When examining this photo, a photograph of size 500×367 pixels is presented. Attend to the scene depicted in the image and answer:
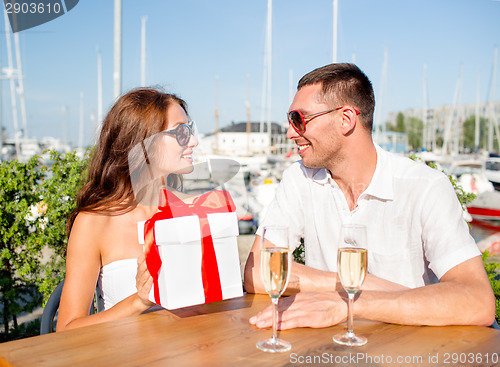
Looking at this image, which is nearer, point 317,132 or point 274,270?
point 274,270

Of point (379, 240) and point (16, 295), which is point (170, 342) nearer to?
point (379, 240)

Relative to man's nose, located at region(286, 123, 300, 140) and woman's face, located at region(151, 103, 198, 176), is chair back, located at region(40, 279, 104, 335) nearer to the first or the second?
woman's face, located at region(151, 103, 198, 176)

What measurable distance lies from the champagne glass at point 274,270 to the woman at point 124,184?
868mm

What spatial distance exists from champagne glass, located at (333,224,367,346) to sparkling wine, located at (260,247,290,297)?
191mm

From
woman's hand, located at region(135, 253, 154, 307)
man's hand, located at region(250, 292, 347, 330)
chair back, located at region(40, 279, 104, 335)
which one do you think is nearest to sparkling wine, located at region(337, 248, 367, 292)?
man's hand, located at region(250, 292, 347, 330)

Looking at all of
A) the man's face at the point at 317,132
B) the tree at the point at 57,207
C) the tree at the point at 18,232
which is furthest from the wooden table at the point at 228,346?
the tree at the point at 18,232

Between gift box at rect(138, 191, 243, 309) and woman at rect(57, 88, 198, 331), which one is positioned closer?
gift box at rect(138, 191, 243, 309)

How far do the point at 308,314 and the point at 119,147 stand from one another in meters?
1.30

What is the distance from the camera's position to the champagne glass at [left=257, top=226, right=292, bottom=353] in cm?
119

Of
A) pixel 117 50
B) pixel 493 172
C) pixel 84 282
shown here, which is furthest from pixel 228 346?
pixel 493 172

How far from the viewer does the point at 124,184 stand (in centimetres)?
218

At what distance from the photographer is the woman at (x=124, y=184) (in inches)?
76.6

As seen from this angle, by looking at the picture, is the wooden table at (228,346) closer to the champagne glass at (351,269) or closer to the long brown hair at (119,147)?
the champagne glass at (351,269)

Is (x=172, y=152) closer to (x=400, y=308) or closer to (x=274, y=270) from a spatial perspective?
(x=274, y=270)
